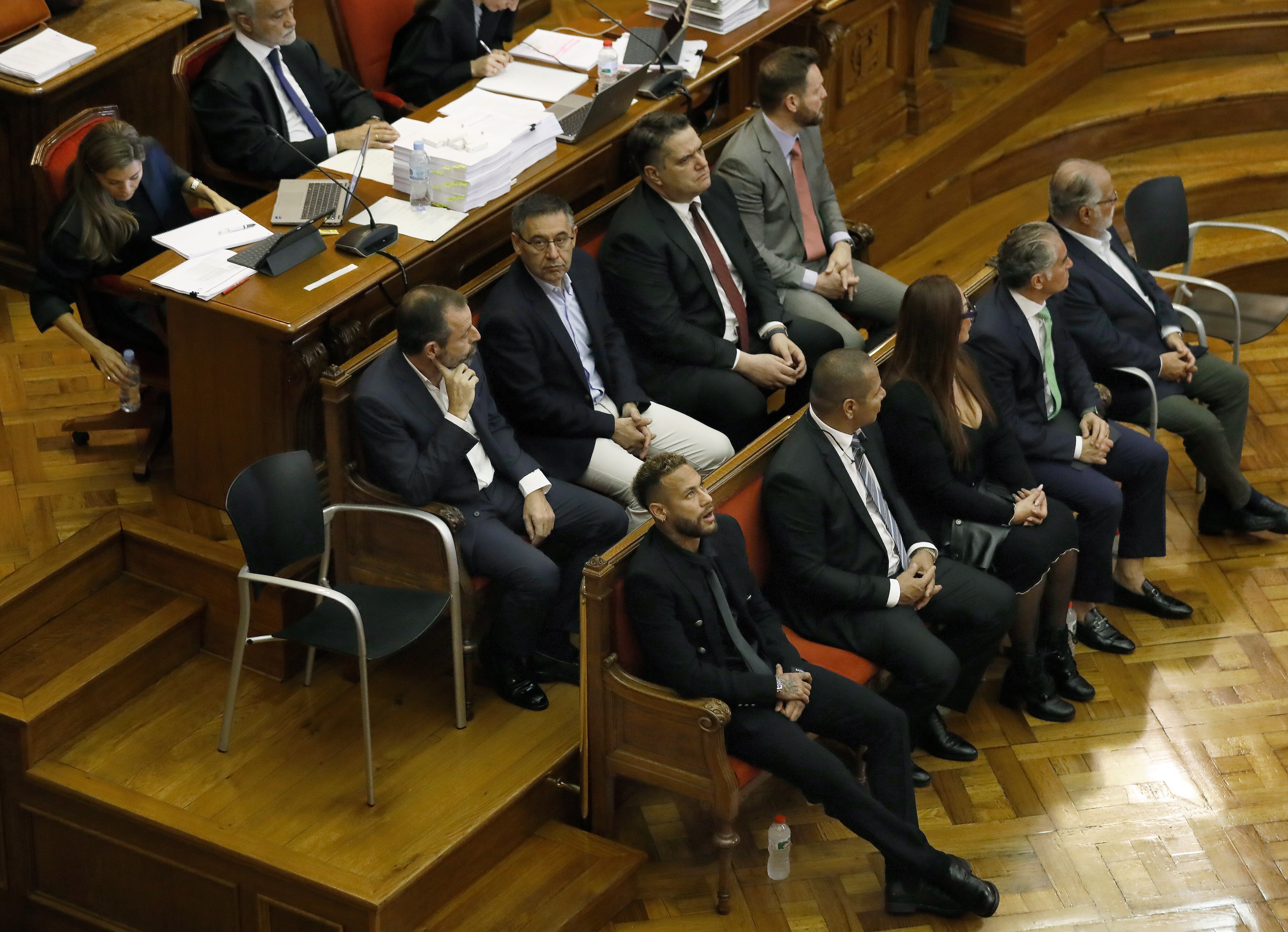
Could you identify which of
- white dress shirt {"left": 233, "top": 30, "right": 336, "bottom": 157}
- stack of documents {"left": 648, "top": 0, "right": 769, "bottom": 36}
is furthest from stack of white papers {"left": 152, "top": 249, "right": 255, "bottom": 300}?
stack of documents {"left": 648, "top": 0, "right": 769, "bottom": 36}

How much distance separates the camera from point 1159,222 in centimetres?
567

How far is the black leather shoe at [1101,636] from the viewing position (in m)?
4.93

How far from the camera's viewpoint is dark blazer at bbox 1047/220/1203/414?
16.8 feet

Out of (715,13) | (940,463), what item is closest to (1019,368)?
(940,463)

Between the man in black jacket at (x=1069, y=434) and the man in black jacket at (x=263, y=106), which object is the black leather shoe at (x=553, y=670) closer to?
the man in black jacket at (x=1069, y=434)

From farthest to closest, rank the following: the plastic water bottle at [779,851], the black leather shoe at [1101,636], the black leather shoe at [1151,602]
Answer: the black leather shoe at [1151,602], the black leather shoe at [1101,636], the plastic water bottle at [779,851]

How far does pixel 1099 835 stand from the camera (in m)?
4.29

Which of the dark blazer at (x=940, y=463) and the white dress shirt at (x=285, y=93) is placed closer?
the dark blazer at (x=940, y=463)

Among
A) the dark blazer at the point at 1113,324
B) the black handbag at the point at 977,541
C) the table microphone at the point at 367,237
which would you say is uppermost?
the table microphone at the point at 367,237

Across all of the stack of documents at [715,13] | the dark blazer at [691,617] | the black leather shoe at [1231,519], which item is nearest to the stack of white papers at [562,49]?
the stack of documents at [715,13]

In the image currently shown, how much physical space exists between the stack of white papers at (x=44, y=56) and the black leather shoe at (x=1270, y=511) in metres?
3.84

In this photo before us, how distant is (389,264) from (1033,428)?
1828mm

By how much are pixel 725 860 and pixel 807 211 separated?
216 cm

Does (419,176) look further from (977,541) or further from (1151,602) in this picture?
(1151,602)
